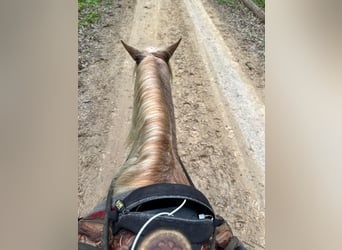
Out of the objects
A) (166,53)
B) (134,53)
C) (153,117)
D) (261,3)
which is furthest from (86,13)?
(261,3)

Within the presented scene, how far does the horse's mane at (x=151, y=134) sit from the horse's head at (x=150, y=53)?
0.01 metres

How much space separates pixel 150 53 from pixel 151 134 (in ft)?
1.10

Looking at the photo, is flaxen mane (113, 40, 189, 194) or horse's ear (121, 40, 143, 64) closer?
flaxen mane (113, 40, 189, 194)

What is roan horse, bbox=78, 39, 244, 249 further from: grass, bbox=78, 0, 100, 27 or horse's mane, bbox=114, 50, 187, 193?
grass, bbox=78, 0, 100, 27

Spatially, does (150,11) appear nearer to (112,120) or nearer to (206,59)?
(206,59)

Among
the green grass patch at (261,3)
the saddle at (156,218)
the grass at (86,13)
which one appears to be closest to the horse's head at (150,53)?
the grass at (86,13)

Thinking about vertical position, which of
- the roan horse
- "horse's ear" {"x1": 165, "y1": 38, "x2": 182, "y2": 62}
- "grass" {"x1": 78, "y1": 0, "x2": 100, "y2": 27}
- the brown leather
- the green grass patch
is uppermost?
the green grass patch

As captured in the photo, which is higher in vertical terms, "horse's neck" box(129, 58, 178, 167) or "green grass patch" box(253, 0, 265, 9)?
"green grass patch" box(253, 0, 265, 9)

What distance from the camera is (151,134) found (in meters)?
1.67

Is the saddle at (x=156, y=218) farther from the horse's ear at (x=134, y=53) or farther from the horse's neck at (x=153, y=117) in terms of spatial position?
the horse's ear at (x=134, y=53)

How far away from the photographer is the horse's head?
181 cm

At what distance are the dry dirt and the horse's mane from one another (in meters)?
0.04

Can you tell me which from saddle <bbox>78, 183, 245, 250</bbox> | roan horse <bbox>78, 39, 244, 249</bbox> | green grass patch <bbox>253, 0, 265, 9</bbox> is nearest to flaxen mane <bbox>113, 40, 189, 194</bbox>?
roan horse <bbox>78, 39, 244, 249</bbox>
